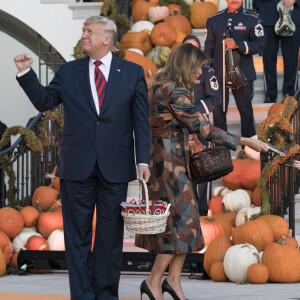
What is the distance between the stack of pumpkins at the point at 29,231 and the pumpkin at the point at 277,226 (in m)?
1.47

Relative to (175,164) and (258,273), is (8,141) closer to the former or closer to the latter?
(258,273)

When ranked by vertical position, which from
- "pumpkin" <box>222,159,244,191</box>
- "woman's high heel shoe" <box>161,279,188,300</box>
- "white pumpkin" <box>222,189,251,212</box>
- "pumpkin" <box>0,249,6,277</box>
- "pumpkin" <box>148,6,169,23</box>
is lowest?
"pumpkin" <box>0,249,6,277</box>

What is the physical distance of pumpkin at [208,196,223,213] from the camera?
289 inches

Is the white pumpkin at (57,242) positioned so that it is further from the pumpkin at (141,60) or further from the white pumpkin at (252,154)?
Result: the pumpkin at (141,60)

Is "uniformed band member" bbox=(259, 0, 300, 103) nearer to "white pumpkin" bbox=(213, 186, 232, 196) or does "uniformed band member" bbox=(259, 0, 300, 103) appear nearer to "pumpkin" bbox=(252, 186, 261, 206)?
"white pumpkin" bbox=(213, 186, 232, 196)

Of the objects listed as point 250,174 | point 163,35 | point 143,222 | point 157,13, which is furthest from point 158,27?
point 143,222

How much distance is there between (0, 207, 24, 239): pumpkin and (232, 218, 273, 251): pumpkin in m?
1.85

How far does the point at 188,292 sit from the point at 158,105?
136 cm

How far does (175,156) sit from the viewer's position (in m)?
4.64

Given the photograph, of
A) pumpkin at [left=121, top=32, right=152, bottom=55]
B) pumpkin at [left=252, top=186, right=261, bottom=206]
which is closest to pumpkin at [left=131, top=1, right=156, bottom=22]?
pumpkin at [left=121, top=32, right=152, bottom=55]

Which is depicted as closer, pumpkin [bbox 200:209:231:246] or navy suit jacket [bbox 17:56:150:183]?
navy suit jacket [bbox 17:56:150:183]

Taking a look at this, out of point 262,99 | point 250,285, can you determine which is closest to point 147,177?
point 250,285

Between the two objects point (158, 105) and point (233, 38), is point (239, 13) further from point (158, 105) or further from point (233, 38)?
point (158, 105)

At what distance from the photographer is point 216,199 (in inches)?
292
